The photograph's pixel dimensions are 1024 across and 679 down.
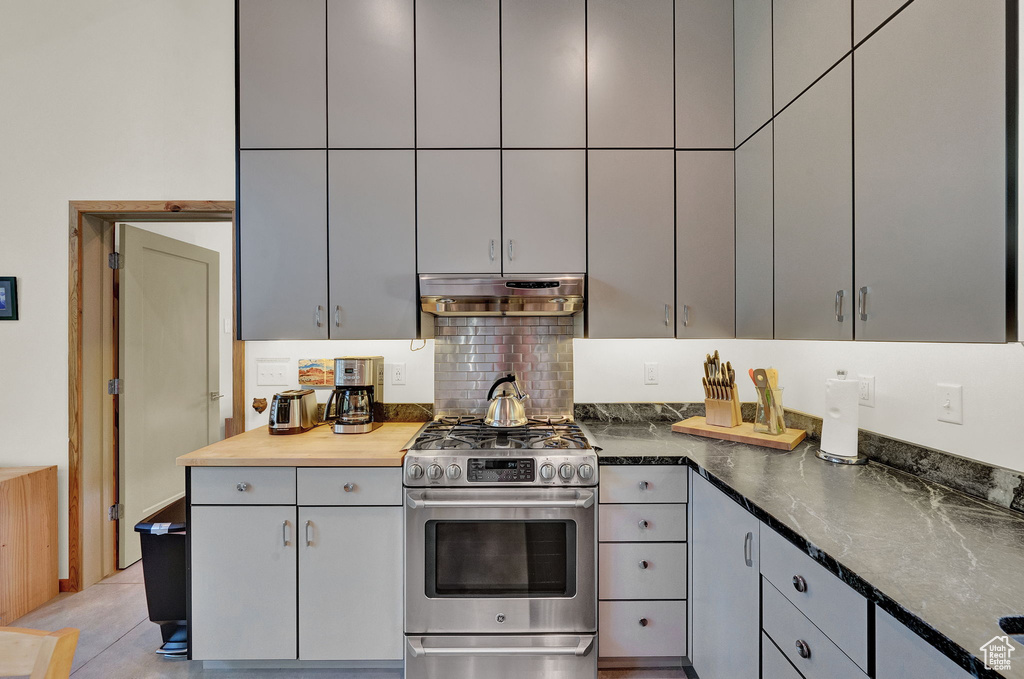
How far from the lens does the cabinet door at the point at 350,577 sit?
6.39 ft

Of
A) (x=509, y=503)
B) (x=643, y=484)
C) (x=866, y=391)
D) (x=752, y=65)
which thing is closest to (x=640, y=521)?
(x=643, y=484)

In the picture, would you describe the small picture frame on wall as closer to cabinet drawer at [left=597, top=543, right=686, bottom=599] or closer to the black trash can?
the black trash can

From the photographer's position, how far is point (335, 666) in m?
2.01

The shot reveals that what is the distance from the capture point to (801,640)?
1.19 m

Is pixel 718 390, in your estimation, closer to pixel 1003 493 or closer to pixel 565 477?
pixel 565 477

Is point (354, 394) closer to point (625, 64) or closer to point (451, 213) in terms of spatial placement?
point (451, 213)

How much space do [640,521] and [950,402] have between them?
1.08 m

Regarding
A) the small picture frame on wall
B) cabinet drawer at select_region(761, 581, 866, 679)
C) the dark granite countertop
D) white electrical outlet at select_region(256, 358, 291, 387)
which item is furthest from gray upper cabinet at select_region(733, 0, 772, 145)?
the small picture frame on wall

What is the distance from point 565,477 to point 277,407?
4.55 feet

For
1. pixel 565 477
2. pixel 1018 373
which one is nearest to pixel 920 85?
pixel 1018 373

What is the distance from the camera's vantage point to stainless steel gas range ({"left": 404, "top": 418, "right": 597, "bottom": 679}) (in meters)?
1.88

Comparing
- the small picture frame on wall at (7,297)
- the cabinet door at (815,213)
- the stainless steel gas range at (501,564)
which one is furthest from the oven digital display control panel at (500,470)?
the small picture frame on wall at (7,297)

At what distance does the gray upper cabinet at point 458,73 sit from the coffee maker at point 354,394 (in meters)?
1.08

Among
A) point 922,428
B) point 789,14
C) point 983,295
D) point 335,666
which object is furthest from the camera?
point 335,666
